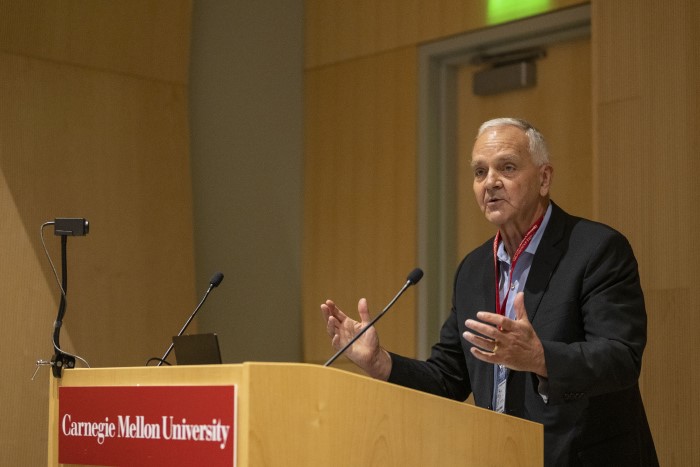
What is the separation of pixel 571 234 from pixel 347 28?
3337mm

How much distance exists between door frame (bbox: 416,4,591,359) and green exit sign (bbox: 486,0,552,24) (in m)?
0.15

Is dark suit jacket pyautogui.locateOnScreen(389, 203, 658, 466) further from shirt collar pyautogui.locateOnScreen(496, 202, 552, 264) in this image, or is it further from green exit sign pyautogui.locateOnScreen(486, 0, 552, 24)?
green exit sign pyautogui.locateOnScreen(486, 0, 552, 24)

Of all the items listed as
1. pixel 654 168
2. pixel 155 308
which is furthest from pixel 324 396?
pixel 155 308

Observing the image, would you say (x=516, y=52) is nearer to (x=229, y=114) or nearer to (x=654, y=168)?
(x=654, y=168)

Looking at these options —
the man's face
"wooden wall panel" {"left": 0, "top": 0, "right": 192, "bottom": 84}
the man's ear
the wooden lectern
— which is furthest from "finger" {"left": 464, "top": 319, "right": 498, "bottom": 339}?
"wooden wall panel" {"left": 0, "top": 0, "right": 192, "bottom": 84}

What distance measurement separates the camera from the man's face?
3141 mm

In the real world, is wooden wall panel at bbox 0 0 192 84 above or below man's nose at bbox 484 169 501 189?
above

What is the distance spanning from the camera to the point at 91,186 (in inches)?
198

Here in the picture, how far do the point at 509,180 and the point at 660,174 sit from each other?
4.70 feet

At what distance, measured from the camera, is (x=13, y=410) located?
4645 mm

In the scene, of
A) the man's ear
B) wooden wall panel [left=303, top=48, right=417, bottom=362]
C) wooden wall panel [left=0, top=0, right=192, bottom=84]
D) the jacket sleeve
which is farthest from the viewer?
wooden wall panel [left=303, top=48, right=417, bottom=362]

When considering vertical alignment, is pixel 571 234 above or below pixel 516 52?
below

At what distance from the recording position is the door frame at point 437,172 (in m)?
5.54

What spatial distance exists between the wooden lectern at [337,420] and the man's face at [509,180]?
3.01ft
